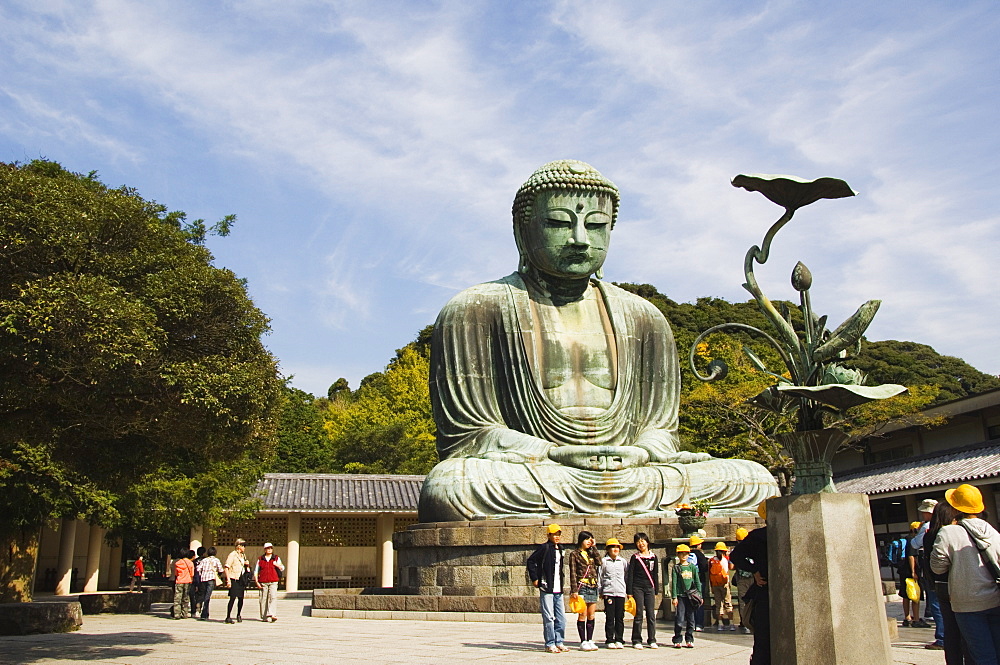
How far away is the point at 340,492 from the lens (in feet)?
73.6

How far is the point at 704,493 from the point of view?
11.5m

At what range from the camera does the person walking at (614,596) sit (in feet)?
24.1

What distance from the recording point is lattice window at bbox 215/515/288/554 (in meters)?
22.5

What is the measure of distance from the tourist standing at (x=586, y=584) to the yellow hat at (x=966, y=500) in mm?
3322

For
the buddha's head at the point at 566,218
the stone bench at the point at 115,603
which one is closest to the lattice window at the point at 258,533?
the stone bench at the point at 115,603

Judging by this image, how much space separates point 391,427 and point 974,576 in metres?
26.2

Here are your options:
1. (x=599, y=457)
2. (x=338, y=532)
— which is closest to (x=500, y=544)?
(x=599, y=457)

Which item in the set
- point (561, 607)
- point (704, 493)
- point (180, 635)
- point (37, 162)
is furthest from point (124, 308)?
point (37, 162)

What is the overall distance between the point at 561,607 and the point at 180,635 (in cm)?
437

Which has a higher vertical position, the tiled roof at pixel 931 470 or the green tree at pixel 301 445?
the green tree at pixel 301 445

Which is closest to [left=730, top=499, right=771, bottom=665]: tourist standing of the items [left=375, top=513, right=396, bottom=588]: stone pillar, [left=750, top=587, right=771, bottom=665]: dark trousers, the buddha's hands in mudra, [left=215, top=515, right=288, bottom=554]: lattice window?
[left=750, top=587, right=771, bottom=665]: dark trousers

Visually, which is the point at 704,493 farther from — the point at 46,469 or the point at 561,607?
the point at 46,469

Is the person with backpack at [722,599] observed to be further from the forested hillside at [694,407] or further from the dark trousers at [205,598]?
the forested hillside at [694,407]

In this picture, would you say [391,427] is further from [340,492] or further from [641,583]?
[641,583]
